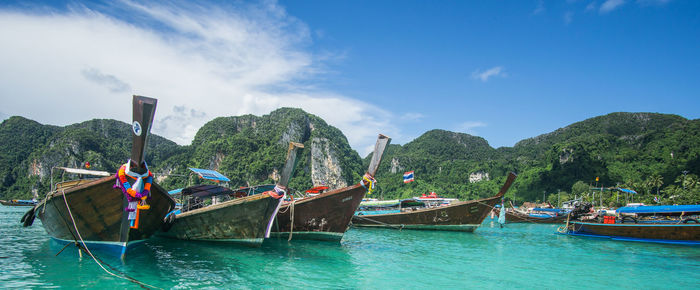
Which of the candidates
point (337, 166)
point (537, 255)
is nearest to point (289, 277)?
point (537, 255)

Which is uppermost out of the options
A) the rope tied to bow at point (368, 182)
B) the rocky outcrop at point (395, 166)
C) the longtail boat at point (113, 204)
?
the rocky outcrop at point (395, 166)

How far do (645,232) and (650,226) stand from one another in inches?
15.4

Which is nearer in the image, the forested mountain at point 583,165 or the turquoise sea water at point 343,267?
the turquoise sea water at point 343,267

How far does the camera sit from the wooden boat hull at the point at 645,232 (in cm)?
1482

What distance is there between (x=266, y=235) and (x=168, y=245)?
133 inches

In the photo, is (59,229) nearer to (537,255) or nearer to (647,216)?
(537,255)

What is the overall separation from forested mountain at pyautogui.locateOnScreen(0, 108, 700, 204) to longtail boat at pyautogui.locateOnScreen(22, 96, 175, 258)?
38.9m

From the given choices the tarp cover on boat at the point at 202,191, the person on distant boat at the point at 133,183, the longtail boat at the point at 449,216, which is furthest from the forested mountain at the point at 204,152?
the person on distant boat at the point at 133,183

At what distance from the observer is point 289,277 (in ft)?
25.7

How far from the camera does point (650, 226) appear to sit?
15.9 metres

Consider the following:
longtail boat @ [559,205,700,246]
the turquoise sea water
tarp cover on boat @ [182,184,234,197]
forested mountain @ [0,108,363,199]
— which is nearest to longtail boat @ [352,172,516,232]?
longtail boat @ [559,205,700,246]

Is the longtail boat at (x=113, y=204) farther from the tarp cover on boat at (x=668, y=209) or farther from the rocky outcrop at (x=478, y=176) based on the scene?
the rocky outcrop at (x=478, y=176)

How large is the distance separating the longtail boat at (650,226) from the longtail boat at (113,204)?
710 inches

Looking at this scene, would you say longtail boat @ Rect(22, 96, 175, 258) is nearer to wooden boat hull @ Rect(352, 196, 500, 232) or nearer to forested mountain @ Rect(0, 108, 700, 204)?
wooden boat hull @ Rect(352, 196, 500, 232)
